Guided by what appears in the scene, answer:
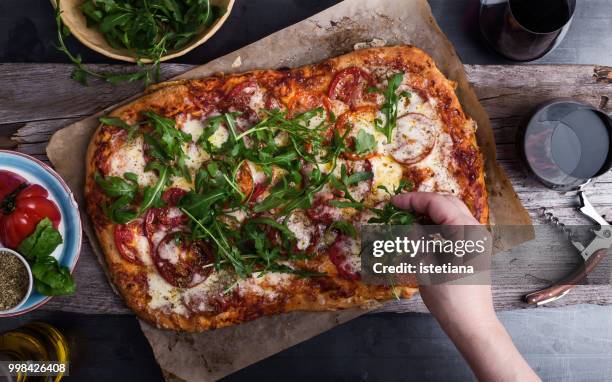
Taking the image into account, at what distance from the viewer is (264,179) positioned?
9.91 feet

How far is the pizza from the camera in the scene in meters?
2.94

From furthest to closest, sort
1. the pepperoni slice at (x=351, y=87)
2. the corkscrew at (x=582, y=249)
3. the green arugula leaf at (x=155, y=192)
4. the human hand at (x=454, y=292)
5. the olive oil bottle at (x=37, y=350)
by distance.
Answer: the corkscrew at (x=582, y=249)
the olive oil bottle at (x=37, y=350)
the pepperoni slice at (x=351, y=87)
the green arugula leaf at (x=155, y=192)
the human hand at (x=454, y=292)

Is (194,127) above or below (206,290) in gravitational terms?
above

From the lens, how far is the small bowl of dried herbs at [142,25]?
10.0 feet

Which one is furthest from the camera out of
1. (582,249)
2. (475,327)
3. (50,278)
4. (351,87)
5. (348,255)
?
(582,249)

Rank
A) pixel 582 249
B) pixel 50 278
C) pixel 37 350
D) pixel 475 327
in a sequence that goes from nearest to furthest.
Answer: pixel 475 327 < pixel 50 278 < pixel 37 350 < pixel 582 249

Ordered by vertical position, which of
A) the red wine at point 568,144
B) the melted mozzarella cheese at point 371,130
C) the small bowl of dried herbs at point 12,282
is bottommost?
the small bowl of dried herbs at point 12,282

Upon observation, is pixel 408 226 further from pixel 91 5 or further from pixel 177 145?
pixel 91 5

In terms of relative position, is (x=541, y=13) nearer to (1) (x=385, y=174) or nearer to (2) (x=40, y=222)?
(1) (x=385, y=174)

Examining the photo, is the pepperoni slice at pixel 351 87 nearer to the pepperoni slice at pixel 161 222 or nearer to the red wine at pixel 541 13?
the red wine at pixel 541 13

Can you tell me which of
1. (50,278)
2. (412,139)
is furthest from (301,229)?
(50,278)

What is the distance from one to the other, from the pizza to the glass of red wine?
49cm

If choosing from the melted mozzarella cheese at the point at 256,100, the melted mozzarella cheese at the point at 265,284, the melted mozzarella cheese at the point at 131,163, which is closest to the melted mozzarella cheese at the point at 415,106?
the melted mozzarella cheese at the point at 256,100

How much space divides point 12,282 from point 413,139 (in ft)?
7.22
